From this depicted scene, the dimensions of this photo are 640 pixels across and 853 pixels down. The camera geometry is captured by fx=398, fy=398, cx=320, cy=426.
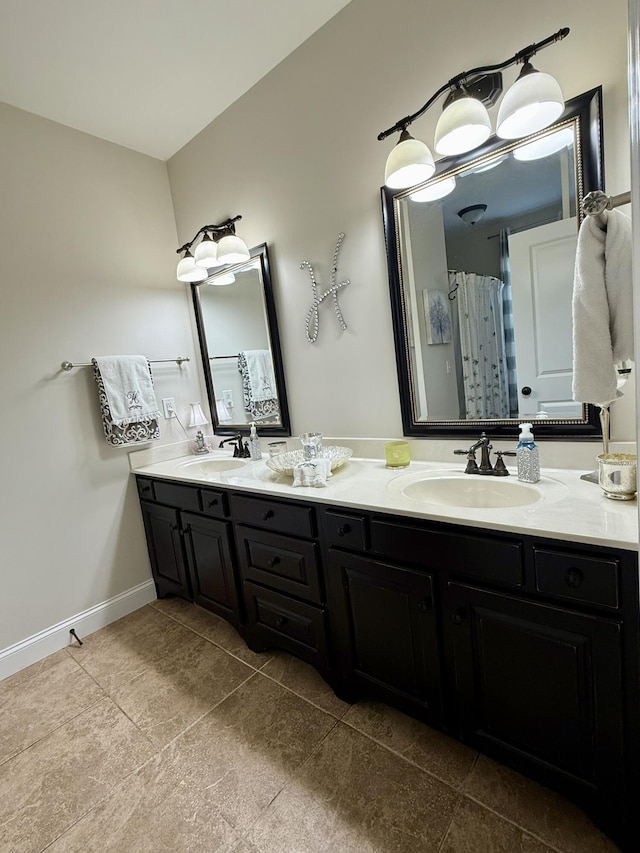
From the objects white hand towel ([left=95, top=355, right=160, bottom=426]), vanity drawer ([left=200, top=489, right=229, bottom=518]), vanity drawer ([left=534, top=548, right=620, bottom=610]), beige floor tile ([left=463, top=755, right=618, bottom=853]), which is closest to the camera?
vanity drawer ([left=534, top=548, right=620, bottom=610])

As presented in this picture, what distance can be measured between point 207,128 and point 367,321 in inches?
61.8

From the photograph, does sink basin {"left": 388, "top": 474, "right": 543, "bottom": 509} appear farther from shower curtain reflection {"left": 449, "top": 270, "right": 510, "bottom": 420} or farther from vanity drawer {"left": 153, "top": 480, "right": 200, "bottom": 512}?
vanity drawer {"left": 153, "top": 480, "right": 200, "bottom": 512}

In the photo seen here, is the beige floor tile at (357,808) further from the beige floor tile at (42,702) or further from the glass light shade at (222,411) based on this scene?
the glass light shade at (222,411)

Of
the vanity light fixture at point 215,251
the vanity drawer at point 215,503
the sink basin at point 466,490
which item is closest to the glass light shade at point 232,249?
the vanity light fixture at point 215,251

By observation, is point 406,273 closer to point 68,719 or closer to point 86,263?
point 86,263

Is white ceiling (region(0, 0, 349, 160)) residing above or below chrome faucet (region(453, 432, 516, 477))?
above

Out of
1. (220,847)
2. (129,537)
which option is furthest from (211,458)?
(220,847)

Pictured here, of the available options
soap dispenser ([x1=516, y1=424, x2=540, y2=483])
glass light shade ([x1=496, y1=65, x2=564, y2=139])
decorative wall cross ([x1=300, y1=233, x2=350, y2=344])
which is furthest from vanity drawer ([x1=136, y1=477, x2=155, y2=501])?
glass light shade ([x1=496, y1=65, x2=564, y2=139])

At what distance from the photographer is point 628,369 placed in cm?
117

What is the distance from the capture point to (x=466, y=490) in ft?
4.73

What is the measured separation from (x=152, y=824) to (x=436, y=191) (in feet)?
7.57

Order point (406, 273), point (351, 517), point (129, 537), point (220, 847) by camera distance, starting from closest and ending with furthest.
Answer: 1. point (220, 847)
2. point (351, 517)
3. point (406, 273)
4. point (129, 537)

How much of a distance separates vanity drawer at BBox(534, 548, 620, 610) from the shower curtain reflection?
63 centimetres

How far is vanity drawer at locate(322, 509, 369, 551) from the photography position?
1.32m
